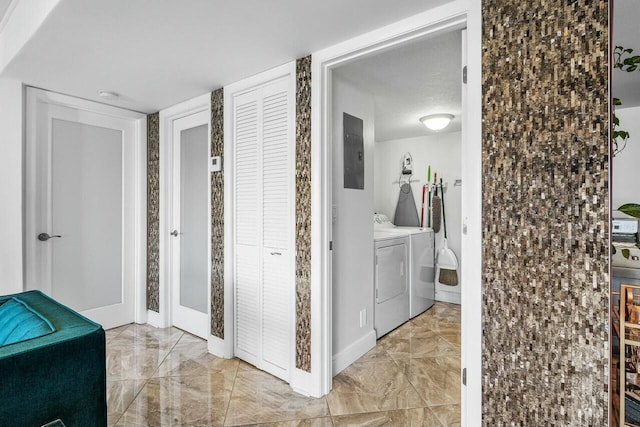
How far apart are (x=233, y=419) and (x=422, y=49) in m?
2.55

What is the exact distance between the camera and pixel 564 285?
54.1 inches

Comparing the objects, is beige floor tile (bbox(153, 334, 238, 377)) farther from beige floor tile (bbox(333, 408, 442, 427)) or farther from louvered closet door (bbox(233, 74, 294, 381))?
beige floor tile (bbox(333, 408, 442, 427))

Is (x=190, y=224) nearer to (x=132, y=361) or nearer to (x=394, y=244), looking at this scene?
(x=132, y=361)

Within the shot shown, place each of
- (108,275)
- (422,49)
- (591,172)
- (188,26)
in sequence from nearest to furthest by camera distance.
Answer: (591,172)
(188,26)
(422,49)
(108,275)

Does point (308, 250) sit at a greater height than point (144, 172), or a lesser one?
lesser

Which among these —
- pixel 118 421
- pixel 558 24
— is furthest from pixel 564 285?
pixel 118 421

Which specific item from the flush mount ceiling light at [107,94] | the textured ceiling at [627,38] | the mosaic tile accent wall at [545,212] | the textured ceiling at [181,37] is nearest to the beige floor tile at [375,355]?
the mosaic tile accent wall at [545,212]

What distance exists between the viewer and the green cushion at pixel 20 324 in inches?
47.6

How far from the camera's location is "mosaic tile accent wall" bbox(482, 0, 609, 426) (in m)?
1.31

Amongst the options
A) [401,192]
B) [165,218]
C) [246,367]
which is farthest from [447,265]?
[165,218]

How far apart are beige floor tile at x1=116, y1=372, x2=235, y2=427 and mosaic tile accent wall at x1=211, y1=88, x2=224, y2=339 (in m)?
0.48

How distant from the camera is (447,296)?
452 centimetres

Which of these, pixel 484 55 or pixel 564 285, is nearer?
pixel 564 285

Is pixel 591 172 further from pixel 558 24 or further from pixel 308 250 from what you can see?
pixel 308 250
